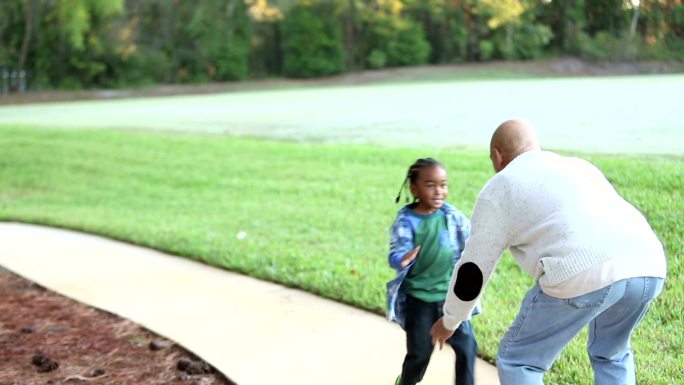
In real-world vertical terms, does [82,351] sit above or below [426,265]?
below

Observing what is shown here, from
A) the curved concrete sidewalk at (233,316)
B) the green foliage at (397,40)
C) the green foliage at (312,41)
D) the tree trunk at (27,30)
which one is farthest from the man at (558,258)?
the tree trunk at (27,30)

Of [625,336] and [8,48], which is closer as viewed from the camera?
[625,336]

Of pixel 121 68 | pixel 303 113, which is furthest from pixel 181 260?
pixel 121 68

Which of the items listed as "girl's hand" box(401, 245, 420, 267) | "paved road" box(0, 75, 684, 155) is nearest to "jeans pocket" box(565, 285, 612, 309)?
"girl's hand" box(401, 245, 420, 267)

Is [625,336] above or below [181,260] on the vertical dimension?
above

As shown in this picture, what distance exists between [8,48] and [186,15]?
8968mm

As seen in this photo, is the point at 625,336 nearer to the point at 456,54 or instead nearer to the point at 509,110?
the point at 509,110

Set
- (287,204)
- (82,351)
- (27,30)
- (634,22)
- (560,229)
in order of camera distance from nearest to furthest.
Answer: (560,229)
(82,351)
(634,22)
(287,204)
(27,30)

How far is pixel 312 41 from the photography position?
33.6 metres

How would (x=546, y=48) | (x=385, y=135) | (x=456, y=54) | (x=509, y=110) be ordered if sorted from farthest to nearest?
(x=456, y=54) → (x=385, y=135) → (x=509, y=110) → (x=546, y=48)

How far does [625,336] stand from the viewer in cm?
288

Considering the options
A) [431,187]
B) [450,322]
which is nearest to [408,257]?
[431,187]

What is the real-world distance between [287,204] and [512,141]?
6.36 metres

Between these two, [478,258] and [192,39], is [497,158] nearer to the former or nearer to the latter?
[478,258]
